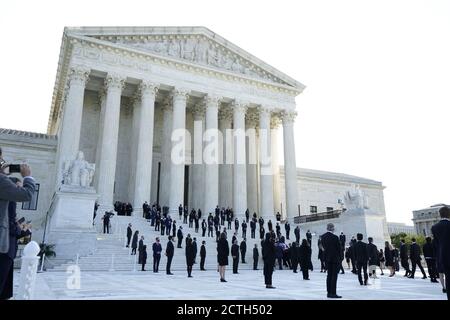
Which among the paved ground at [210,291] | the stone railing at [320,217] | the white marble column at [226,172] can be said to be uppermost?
the white marble column at [226,172]

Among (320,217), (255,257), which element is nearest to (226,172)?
(320,217)

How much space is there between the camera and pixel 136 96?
3384 centimetres

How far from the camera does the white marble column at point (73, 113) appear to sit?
28172mm

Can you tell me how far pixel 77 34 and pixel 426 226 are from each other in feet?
249

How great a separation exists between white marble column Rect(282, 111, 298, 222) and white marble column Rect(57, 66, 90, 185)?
748 inches

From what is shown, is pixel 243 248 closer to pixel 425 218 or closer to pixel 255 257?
pixel 255 257

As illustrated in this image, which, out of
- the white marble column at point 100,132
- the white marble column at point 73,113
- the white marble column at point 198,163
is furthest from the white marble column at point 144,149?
the white marble column at point 198,163

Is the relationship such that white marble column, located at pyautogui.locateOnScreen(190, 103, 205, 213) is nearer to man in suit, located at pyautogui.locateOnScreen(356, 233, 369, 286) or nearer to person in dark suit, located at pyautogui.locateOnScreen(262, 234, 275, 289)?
man in suit, located at pyautogui.locateOnScreen(356, 233, 369, 286)

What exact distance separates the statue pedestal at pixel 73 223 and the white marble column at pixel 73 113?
8420 mm

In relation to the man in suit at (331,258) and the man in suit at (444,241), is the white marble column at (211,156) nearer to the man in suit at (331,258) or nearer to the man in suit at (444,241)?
the man in suit at (331,258)

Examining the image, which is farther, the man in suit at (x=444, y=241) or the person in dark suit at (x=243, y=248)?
the person in dark suit at (x=243, y=248)

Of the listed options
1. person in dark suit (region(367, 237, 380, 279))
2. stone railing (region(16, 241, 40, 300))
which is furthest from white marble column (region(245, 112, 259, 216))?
stone railing (region(16, 241, 40, 300))

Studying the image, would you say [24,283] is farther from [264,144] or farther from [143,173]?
[264,144]

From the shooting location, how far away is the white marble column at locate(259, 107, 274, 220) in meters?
35.0
